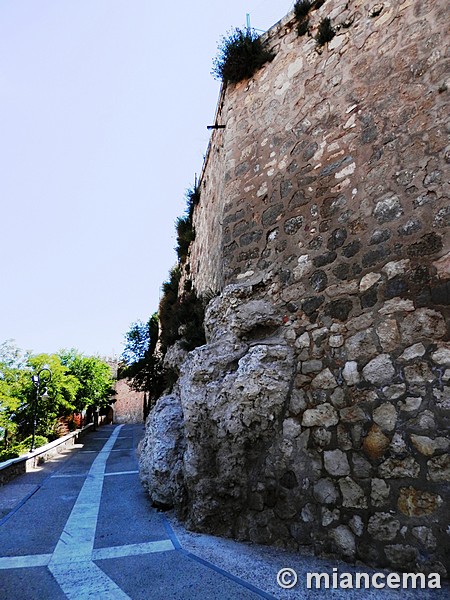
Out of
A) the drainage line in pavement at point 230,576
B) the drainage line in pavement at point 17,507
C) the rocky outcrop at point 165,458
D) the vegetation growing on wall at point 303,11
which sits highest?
the vegetation growing on wall at point 303,11

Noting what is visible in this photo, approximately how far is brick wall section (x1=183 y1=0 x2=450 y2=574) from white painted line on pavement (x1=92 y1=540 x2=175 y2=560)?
24.9 inches

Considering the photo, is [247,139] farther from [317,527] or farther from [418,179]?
[317,527]

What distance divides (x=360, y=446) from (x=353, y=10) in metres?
4.01

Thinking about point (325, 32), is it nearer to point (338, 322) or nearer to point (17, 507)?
point (338, 322)

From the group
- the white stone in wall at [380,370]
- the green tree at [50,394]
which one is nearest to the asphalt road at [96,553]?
the white stone in wall at [380,370]

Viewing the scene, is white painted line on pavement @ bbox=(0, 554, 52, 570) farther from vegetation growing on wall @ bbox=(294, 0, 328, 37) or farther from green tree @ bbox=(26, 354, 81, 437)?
green tree @ bbox=(26, 354, 81, 437)

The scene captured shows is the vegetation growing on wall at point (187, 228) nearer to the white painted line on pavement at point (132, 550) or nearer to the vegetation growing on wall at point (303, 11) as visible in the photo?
the vegetation growing on wall at point (303, 11)

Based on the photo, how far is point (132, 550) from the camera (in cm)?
298

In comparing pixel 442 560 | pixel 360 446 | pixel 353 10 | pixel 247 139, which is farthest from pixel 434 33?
pixel 442 560

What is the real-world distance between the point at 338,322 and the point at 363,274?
437 millimetres

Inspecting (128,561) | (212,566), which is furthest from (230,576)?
(128,561)

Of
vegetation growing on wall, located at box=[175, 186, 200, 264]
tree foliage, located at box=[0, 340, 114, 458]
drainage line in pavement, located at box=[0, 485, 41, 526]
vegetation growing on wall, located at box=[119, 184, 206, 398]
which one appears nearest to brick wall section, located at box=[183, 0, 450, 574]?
Answer: vegetation growing on wall, located at box=[119, 184, 206, 398]

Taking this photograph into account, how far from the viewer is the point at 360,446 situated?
2.72m

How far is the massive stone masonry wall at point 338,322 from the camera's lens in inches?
100
